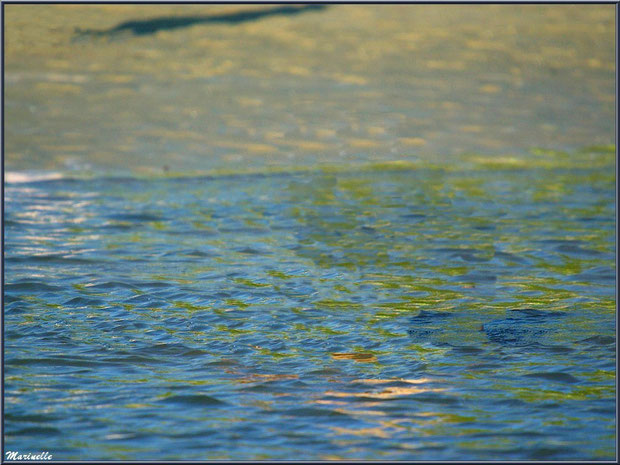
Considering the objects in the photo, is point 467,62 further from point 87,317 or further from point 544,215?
point 87,317

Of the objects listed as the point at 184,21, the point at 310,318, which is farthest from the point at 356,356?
the point at 184,21

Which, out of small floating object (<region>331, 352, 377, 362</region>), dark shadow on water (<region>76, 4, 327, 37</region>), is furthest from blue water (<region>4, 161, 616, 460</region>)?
dark shadow on water (<region>76, 4, 327, 37</region>)

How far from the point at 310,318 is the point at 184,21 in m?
9.33

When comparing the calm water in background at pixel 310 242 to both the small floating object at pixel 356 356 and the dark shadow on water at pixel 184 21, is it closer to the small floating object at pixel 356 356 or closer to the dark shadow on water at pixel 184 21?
the small floating object at pixel 356 356

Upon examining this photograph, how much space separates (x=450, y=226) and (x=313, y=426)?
3617 mm

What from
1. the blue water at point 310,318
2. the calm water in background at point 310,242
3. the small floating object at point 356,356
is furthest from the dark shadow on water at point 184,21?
the small floating object at point 356,356

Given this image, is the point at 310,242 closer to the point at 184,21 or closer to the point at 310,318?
the point at 310,318

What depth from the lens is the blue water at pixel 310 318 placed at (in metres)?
4.36

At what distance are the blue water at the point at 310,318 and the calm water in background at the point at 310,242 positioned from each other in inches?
0.8

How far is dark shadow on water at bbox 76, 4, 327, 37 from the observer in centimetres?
1370

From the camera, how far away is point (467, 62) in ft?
43.1

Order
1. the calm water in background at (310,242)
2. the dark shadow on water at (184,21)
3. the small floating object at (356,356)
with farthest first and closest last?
the dark shadow on water at (184,21), the small floating object at (356,356), the calm water in background at (310,242)

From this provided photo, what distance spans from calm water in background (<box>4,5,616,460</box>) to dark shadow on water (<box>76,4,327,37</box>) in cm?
23

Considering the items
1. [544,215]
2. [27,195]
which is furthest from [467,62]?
[27,195]
